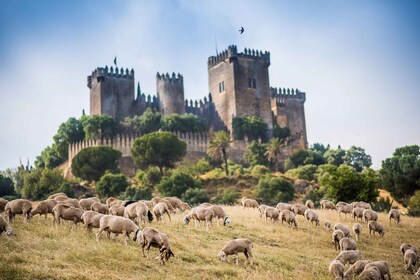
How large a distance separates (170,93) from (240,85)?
38.0 feet

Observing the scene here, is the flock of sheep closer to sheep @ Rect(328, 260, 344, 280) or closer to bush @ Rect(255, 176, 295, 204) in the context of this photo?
sheep @ Rect(328, 260, 344, 280)

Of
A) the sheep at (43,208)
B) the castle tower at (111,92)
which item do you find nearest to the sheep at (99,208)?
the sheep at (43,208)

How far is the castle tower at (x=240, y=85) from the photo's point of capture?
304 feet

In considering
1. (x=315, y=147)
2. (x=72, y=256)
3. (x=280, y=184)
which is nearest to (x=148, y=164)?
(x=280, y=184)

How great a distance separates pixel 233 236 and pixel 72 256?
24.9ft

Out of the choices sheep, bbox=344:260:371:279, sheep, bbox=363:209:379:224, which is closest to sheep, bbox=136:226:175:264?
sheep, bbox=344:260:371:279

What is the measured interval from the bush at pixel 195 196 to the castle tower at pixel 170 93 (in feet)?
116

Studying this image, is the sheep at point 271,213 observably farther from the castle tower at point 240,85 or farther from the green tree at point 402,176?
the castle tower at point 240,85

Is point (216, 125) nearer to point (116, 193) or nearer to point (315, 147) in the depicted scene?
point (315, 147)

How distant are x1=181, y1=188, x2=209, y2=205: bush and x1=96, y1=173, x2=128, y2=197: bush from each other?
6.90 metres

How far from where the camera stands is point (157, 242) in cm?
1523

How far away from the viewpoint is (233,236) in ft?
67.5

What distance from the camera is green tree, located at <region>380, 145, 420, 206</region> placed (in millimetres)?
51781

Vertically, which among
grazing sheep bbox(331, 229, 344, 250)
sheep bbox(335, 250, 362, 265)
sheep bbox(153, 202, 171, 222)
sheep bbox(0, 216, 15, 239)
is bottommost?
sheep bbox(335, 250, 362, 265)
